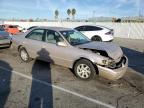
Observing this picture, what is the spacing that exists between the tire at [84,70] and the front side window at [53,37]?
113cm

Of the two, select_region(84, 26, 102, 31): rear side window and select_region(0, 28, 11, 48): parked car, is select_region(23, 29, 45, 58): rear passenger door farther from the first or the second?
select_region(84, 26, 102, 31): rear side window

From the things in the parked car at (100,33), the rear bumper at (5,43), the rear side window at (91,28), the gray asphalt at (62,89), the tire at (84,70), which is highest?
the rear side window at (91,28)

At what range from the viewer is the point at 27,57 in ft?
28.7

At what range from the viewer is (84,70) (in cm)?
653

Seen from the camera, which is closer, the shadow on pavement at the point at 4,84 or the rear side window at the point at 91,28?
the shadow on pavement at the point at 4,84

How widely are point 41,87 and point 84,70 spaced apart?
1474mm

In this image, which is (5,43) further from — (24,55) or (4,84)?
(4,84)

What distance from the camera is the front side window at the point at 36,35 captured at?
316 inches

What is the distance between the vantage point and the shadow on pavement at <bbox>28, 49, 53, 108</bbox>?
4.84 metres

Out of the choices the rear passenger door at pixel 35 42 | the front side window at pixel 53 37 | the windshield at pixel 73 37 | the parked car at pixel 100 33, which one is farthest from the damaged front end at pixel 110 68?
the parked car at pixel 100 33

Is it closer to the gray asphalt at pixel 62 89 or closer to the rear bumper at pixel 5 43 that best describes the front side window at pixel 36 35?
the gray asphalt at pixel 62 89

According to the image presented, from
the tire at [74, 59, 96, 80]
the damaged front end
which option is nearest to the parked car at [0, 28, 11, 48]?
the tire at [74, 59, 96, 80]

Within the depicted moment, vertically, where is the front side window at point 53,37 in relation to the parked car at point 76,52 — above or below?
above

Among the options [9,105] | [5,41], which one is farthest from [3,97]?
[5,41]
